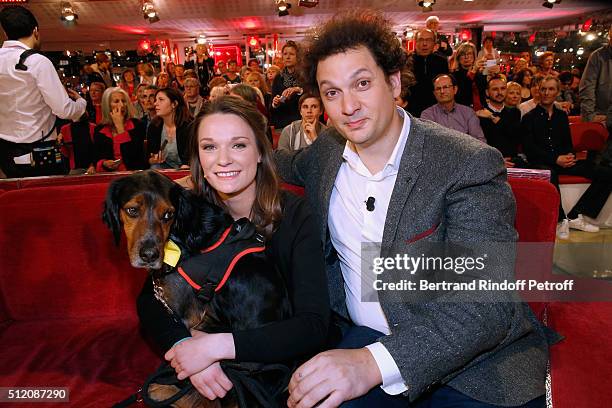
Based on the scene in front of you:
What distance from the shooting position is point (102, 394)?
1742 millimetres

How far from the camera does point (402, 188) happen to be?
150cm

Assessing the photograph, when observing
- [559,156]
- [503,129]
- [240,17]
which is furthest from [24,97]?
[240,17]

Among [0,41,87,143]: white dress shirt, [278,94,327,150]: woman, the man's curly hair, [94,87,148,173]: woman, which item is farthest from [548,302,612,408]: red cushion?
[94,87,148,173]: woman

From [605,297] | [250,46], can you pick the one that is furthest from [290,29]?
[605,297]

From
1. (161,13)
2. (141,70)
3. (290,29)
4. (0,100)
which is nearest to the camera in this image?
(0,100)

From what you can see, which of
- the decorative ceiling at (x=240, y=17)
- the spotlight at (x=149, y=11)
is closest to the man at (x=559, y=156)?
the decorative ceiling at (x=240, y=17)

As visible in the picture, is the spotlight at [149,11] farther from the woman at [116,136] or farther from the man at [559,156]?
the man at [559,156]

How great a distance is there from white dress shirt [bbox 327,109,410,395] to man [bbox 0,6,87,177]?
2885 millimetres

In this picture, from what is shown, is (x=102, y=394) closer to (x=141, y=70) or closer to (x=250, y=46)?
(x=141, y=70)

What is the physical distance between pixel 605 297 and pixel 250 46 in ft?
64.3

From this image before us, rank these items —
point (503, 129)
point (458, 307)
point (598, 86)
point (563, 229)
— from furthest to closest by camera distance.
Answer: point (598, 86) < point (503, 129) < point (563, 229) < point (458, 307)

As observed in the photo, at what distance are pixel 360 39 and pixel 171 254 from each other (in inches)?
38.9

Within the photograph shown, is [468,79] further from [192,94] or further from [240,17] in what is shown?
[240,17]

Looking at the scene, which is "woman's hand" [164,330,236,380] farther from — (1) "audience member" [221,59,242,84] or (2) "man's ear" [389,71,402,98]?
(1) "audience member" [221,59,242,84]
